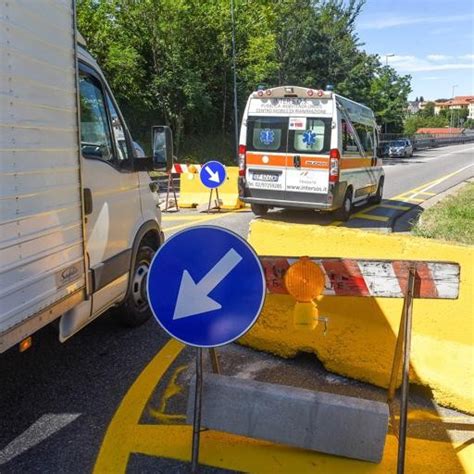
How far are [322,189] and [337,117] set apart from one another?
4.61 feet

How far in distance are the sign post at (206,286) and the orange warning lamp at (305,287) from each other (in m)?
0.51

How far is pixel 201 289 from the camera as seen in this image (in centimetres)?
287

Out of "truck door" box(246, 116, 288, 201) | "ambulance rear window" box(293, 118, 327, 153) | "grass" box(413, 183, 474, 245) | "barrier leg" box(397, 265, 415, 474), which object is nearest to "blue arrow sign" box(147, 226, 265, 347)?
"barrier leg" box(397, 265, 415, 474)

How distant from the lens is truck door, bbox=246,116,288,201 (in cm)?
1115

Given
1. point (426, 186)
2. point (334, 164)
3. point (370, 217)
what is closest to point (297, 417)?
point (334, 164)

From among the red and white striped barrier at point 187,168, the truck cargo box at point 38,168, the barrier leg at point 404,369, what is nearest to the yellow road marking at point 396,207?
the red and white striped barrier at point 187,168

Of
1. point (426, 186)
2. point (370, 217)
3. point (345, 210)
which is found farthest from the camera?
point (426, 186)

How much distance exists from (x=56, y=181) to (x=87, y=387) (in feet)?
5.20

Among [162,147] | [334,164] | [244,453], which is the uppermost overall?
[162,147]

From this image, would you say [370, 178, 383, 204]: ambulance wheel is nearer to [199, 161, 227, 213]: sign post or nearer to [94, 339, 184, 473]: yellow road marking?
[199, 161, 227, 213]: sign post

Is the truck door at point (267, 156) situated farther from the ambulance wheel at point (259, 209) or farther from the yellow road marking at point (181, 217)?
the yellow road marking at point (181, 217)

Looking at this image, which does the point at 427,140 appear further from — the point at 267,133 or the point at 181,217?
the point at 181,217

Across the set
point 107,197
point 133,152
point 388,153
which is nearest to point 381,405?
point 107,197

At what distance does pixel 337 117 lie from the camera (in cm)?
1059
